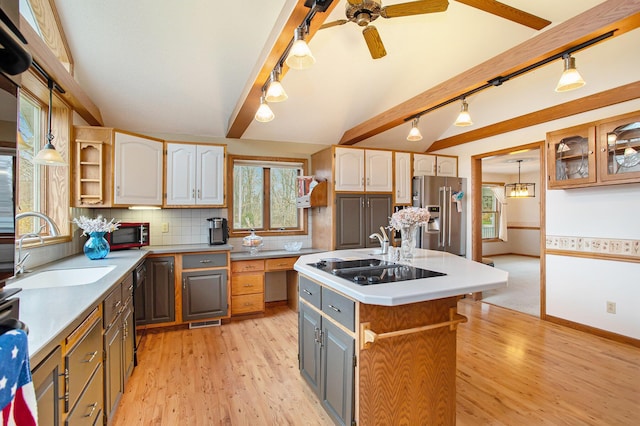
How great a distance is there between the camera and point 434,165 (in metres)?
4.82

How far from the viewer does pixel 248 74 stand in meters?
3.18

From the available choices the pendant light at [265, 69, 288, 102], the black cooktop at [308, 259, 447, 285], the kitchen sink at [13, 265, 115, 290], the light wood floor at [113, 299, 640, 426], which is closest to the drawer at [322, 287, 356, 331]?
the black cooktop at [308, 259, 447, 285]

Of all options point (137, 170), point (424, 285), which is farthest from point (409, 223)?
point (137, 170)

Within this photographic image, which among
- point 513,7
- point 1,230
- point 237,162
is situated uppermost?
point 513,7

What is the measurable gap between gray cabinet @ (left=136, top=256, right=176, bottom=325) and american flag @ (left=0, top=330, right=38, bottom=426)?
279 centimetres

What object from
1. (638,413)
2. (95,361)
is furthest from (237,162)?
(638,413)

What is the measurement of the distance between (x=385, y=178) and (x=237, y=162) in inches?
82.0

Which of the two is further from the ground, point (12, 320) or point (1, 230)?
point (1, 230)

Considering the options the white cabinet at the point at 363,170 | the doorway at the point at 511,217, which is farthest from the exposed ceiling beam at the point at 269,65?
the doorway at the point at 511,217

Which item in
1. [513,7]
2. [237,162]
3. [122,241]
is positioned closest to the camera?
[513,7]

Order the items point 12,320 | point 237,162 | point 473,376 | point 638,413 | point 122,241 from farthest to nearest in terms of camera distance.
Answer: point 237,162, point 122,241, point 473,376, point 638,413, point 12,320

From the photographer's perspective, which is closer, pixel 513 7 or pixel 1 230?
pixel 1 230

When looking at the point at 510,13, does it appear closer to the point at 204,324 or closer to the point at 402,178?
the point at 402,178

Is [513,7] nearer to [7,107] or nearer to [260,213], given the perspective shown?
[260,213]
